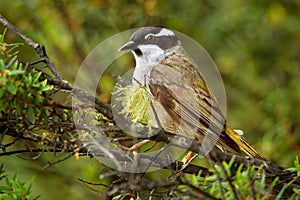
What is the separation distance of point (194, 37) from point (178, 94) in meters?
2.46

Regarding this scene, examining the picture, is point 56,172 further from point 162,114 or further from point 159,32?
point 162,114

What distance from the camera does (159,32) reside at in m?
5.33

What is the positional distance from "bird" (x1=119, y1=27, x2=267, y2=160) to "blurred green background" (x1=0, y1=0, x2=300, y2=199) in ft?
4.28

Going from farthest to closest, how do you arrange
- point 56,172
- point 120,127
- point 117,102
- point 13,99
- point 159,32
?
point 56,172, point 159,32, point 117,102, point 120,127, point 13,99

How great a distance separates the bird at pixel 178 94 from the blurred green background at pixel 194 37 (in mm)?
1304

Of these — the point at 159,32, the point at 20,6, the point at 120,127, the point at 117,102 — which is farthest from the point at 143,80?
the point at 20,6

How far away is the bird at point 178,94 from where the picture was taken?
426 cm

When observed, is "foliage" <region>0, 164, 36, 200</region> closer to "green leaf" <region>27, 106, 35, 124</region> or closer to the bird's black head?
"green leaf" <region>27, 106, 35, 124</region>

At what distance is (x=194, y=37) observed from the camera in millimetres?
6957

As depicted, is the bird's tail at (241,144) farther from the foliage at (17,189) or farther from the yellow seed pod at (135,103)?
the foliage at (17,189)

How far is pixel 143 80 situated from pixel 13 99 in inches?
79.5

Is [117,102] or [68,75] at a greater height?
[68,75]

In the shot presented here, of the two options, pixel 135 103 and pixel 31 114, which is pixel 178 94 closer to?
pixel 135 103

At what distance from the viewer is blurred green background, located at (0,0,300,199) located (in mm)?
6578
